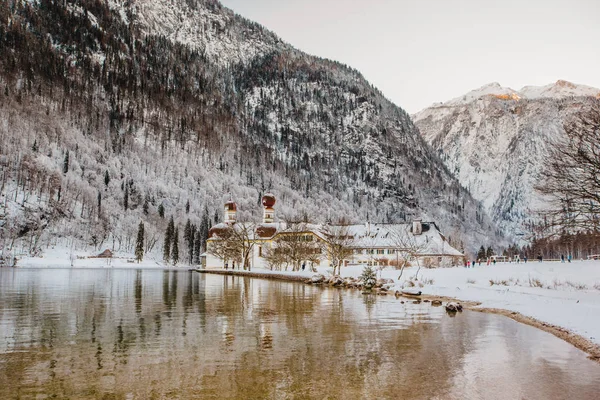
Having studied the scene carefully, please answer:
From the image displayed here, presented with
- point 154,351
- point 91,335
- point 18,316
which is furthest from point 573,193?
point 18,316

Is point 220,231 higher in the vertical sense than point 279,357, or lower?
higher

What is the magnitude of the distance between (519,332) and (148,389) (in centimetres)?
1691

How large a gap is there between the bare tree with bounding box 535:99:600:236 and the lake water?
7524mm

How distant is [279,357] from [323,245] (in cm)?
8276

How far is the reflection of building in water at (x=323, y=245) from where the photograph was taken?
9225 centimetres

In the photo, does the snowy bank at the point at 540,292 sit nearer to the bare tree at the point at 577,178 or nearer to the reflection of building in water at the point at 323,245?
the bare tree at the point at 577,178

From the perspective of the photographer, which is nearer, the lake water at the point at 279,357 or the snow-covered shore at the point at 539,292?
the lake water at the point at 279,357

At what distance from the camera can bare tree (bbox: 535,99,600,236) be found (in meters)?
27.8

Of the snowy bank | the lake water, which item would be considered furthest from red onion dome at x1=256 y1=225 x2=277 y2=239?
the lake water

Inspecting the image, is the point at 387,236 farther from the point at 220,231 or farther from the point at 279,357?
the point at 279,357

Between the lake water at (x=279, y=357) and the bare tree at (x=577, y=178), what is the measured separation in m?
7.52

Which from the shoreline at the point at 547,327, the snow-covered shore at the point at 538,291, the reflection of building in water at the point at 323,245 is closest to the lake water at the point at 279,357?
the shoreline at the point at 547,327

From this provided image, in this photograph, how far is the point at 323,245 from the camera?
9838 cm

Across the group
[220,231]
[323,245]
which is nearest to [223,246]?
[220,231]
